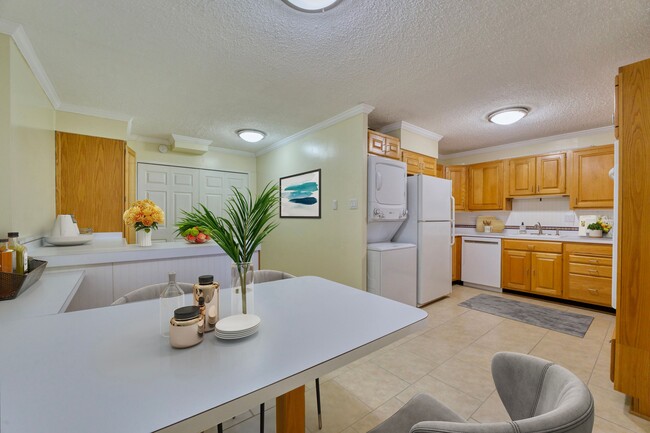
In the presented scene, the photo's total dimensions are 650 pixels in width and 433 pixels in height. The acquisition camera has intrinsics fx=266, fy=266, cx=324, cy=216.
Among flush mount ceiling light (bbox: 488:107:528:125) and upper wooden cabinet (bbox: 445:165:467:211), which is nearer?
flush mount ceiling light (bbox: 488:107:528:125)

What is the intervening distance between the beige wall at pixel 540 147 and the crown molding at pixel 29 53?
18.8 feet

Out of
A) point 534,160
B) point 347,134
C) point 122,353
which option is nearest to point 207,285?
point 122,353

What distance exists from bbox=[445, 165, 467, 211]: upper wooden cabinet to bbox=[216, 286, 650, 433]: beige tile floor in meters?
2.41

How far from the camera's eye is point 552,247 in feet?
12.0

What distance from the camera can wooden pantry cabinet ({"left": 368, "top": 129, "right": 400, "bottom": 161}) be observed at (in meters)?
3.18

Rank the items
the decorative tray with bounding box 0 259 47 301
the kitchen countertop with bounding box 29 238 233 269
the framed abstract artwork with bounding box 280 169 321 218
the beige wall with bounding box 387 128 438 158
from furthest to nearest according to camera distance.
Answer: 1. the framed abstract artwork with bounding box 280 169 321 218
2. the beige wall with bounding box 387 128 438 158
3. the kitchen countertop with bounding box 29 238 233 269
4. the decorative tray with bounding box 0 259 47 301

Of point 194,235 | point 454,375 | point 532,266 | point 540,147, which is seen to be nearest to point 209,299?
point 194,235

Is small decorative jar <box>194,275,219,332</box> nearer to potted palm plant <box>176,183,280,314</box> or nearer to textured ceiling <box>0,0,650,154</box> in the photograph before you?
potted palm plant <box>176,183,280,314</box>

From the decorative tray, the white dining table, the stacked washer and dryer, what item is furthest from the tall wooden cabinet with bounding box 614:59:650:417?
the decorative tray

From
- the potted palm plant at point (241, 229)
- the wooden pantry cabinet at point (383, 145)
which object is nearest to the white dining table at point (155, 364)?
the potted palm plant at point (241, 229)

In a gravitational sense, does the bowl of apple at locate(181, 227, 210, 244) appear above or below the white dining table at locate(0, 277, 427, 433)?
above

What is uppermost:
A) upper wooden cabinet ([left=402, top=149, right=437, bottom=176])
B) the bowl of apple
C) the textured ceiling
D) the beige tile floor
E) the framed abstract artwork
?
the textured ceiling

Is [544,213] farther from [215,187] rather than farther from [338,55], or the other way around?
[215,187]

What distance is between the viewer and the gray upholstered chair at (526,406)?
20.0 inches
